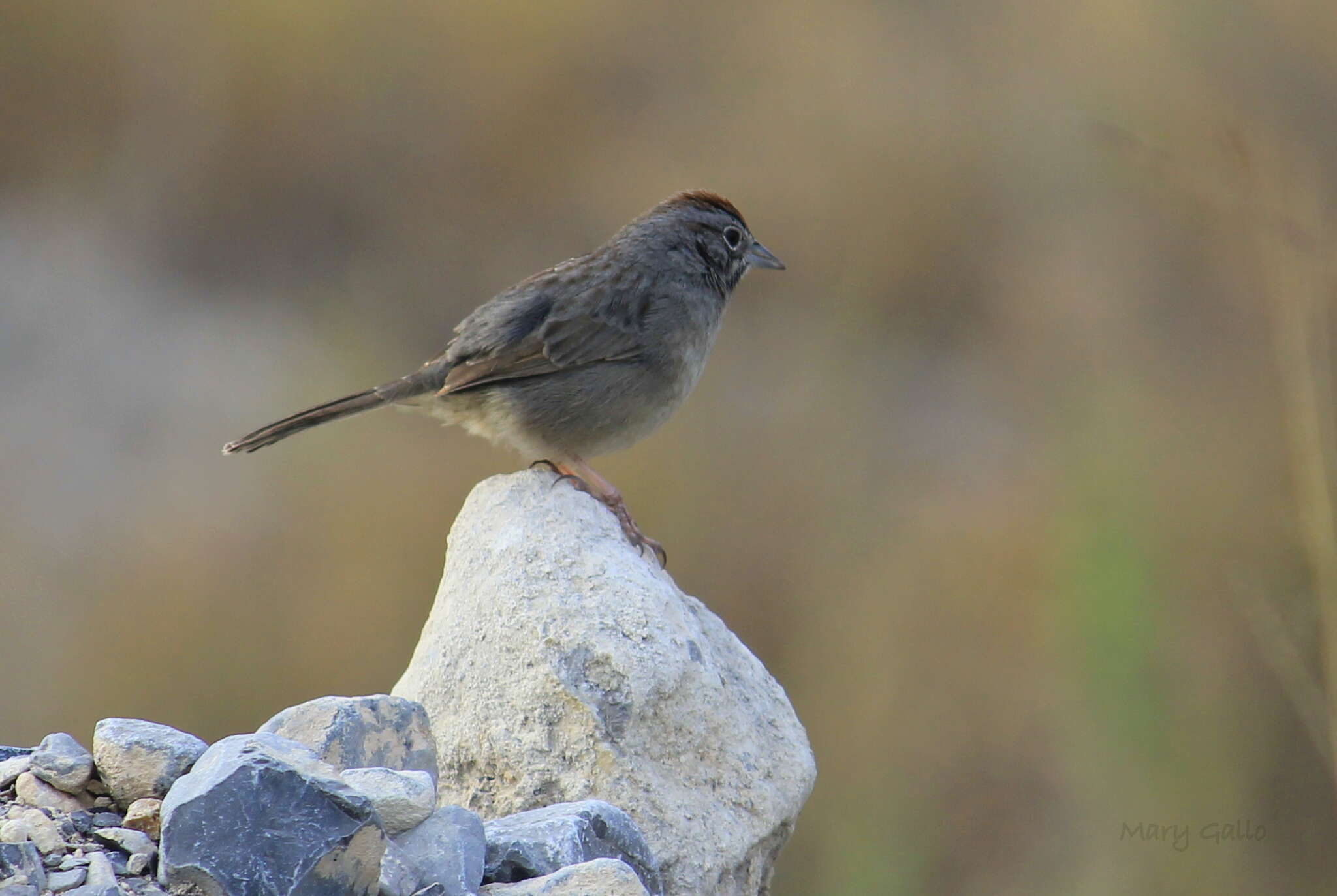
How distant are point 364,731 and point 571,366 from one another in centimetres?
210

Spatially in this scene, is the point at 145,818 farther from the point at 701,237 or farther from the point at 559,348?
the point at 701,237

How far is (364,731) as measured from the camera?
309 cm

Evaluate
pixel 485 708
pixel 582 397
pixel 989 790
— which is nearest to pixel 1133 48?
pixel 989 790

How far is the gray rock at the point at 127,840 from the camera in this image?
8.73 ft

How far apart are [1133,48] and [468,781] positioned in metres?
7.36

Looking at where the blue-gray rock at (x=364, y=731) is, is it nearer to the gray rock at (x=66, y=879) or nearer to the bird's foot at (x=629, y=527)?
the gray rock at (x=66, y=879)

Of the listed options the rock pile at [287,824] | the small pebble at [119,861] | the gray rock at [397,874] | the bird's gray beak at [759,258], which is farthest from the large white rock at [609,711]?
the bird's gray beak at [759,258]

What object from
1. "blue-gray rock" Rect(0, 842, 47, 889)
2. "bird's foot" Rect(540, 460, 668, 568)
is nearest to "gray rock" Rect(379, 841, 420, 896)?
"blue-gray rock" Rect(0, 842, 47, 889)

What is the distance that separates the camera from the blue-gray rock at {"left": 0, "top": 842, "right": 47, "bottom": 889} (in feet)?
8.05

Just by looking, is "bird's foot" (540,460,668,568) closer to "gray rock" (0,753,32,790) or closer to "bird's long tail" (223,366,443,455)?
"bird's long tail" (223,366,443,455)

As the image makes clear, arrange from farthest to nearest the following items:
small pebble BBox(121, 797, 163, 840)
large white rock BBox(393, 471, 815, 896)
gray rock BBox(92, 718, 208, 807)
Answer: large white rock BBox(393, 471, 815, 896) < gray rock BBox(92, 718, 208, 807) < small pebble BBox(121, 797, 163, 840)
